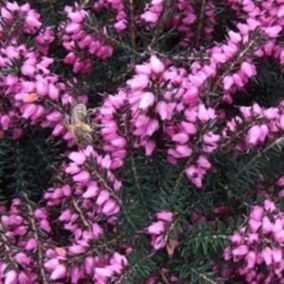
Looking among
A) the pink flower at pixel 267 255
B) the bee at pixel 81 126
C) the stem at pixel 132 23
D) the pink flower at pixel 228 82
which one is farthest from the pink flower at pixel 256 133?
the stem at pixel 132 23

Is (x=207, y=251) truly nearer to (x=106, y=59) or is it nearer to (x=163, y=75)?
(x=163, y=75)

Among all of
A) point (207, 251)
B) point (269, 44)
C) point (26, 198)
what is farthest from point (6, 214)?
point (269, 44)

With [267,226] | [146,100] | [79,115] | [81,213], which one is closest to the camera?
[146,100]

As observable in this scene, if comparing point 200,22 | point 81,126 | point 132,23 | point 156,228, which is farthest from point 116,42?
point 156,228

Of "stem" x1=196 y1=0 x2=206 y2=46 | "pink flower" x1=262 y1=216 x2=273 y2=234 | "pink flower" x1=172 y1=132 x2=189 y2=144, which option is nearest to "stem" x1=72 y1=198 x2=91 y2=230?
"pink flower" x1=172 y1=132 x2=189 y2=144

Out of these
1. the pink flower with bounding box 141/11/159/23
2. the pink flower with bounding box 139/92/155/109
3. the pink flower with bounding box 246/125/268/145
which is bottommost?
the pink flower with bounding box 246/125/268/145

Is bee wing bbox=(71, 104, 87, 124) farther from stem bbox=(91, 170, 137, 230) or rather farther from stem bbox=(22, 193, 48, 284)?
stem bbox=(22, 193, 48, 284)

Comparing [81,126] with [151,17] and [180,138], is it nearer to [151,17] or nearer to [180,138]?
[180,138]

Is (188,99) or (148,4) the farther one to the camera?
(148,4)
